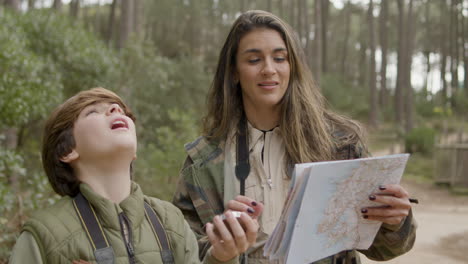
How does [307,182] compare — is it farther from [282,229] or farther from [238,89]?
[238,89]

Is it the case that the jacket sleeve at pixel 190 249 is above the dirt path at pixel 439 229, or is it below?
above

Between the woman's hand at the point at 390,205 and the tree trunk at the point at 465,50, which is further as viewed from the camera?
the tree trunk at the point at 465,50

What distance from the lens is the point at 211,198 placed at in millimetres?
2324

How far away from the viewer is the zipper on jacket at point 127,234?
1781 mm

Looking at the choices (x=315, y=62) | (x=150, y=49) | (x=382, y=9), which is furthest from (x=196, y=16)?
(x=150, y=49)

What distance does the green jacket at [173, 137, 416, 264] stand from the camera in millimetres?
2234

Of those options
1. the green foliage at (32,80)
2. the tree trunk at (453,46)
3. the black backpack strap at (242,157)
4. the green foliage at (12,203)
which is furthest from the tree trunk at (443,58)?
the black backpack strap at (242,157)

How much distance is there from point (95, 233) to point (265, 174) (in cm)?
89

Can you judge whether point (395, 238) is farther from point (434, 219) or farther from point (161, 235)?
point (434, 219)

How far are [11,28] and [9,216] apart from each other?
262 cm

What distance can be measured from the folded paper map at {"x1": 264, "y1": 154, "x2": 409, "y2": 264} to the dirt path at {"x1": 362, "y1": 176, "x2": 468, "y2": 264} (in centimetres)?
470

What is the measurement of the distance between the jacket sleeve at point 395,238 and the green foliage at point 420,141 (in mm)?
17854

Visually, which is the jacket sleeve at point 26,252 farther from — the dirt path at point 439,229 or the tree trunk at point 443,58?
the tree trunk at point 443,58

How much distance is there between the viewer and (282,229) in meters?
1.82
